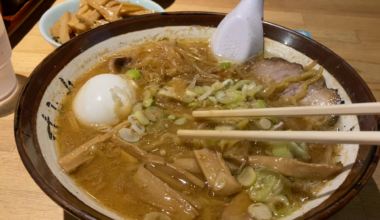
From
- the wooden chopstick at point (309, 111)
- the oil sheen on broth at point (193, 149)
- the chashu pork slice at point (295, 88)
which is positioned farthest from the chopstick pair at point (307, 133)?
the chashu pork slice at point (295, 88)

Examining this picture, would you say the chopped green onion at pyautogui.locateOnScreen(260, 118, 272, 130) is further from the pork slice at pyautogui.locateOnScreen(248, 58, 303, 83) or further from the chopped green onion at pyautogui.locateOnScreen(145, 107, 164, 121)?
the chopped green onion at pyautogui.locateOnScreen(145, 107, 164, 121)

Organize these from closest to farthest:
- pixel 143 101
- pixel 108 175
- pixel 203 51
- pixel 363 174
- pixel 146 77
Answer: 1. pixel 363 174
2. pixel 108 175
3. pixel 143 101
4. pixel 146 77
5. pixel 203 51

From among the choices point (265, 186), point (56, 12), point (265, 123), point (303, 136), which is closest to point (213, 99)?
point (265, 123)

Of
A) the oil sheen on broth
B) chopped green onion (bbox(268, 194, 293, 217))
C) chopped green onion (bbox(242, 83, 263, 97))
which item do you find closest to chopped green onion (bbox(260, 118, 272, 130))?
the oil sheen on broth

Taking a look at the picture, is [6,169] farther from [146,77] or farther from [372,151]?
[372,151]

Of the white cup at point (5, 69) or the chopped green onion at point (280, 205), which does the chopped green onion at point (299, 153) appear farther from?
the white cup at point (5, 69)

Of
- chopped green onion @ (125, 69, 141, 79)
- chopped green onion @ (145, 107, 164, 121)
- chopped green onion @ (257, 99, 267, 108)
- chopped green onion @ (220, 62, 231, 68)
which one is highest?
chopped green onion @ (125, 69, 141, 79)

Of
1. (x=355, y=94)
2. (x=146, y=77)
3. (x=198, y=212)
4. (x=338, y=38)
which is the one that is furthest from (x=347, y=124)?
(x=338, y=38)
